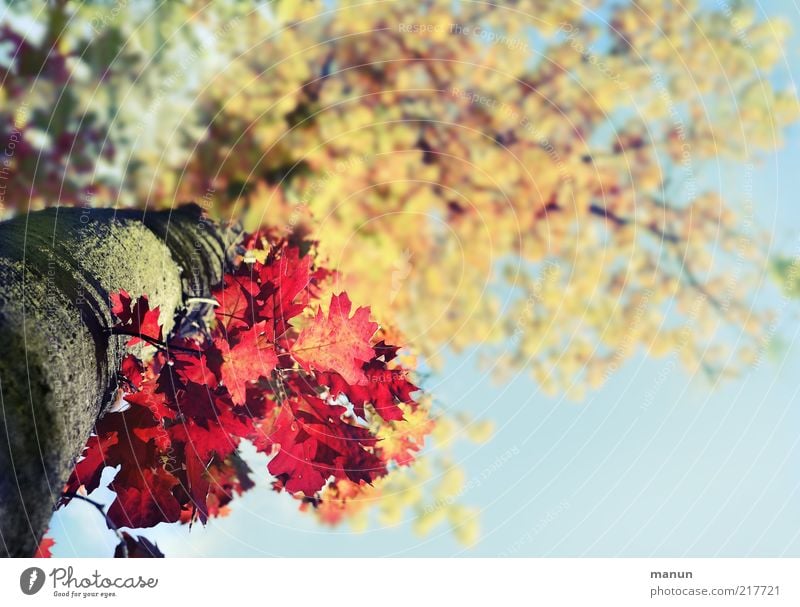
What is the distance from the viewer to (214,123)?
3.43 meters

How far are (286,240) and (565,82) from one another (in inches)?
83.3

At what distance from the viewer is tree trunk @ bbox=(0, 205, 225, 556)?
990mm

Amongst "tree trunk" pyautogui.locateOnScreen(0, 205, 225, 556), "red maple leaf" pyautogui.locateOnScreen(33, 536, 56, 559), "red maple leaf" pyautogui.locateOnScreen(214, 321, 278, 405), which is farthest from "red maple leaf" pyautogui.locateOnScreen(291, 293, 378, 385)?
"red maple leaf" pyautogui.locateOnScreen(33, 536, 56, 559)

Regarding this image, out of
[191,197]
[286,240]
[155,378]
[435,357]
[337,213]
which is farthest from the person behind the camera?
[337,213]

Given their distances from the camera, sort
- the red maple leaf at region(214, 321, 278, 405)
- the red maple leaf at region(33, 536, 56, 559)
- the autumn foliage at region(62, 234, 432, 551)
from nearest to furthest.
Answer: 1. the autumn foliage at region(62, 234, 432, 551)
2. the red maple leaf at region(214, 321, 278, 405)
3. the red maple leaf at region(33, 536, 56, 559)

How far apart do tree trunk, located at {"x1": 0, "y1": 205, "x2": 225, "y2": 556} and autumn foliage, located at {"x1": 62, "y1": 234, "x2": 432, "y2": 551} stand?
0.11 metres

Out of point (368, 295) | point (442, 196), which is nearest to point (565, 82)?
point (442, 196)

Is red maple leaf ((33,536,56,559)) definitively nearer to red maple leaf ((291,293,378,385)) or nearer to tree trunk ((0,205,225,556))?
tree trunk ((0,205,225,556))

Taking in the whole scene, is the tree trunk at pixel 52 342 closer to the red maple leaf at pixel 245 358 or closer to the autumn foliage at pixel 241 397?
the autumn foliage at pixel 241 397

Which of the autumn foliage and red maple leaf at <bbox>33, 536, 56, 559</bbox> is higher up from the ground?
the autumn foliage

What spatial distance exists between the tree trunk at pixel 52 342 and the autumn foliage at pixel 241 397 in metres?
0.11

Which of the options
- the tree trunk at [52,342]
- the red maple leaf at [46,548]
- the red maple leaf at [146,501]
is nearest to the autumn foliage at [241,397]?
the red maple leaf at [146,501]

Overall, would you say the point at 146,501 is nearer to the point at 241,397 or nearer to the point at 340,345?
the point at 241,397

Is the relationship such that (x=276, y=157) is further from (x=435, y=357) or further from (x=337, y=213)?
(x=435, y=357)
